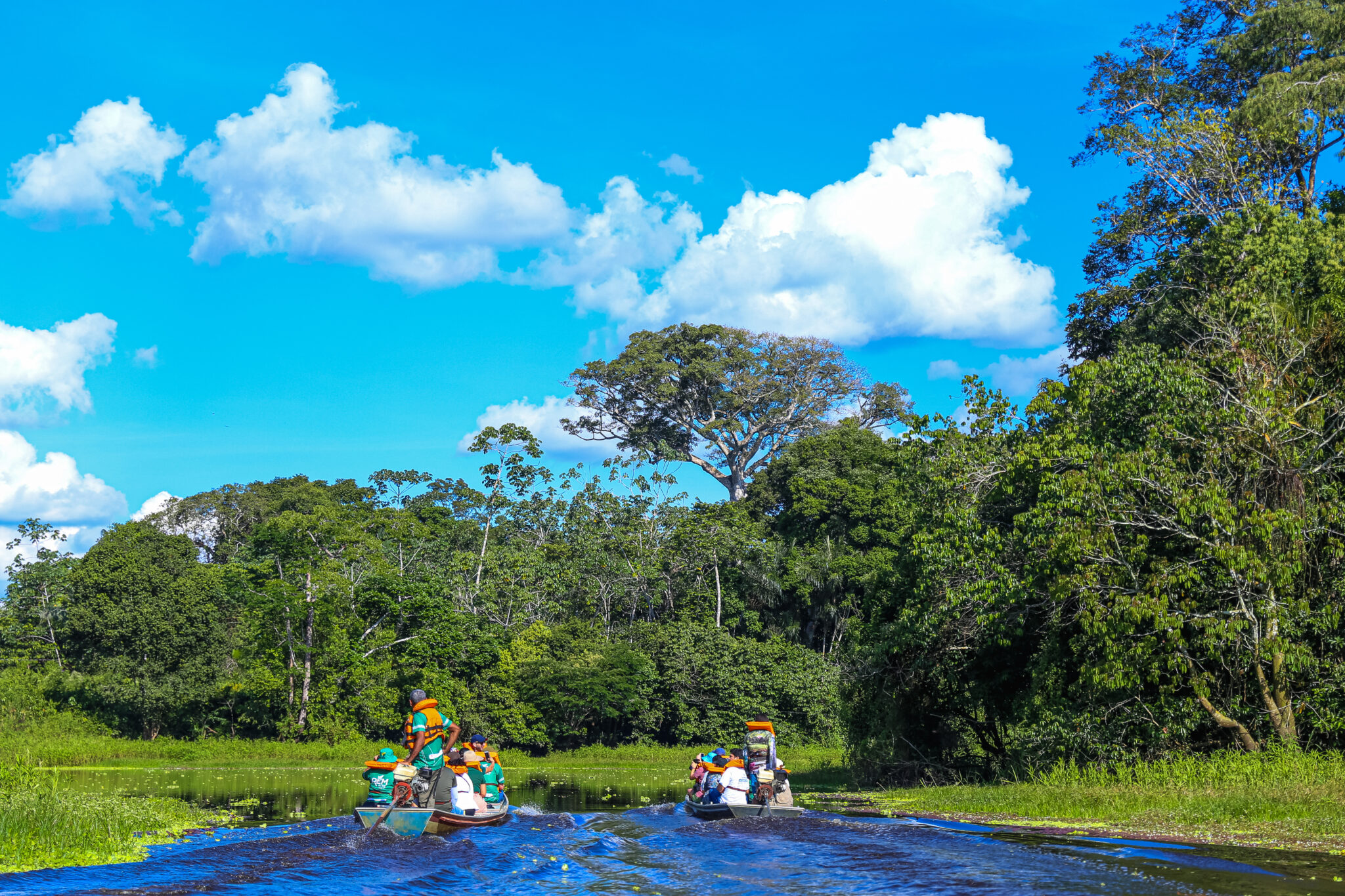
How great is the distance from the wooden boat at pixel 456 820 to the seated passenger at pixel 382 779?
2.80 feet

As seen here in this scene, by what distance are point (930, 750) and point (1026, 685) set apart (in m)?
4.59

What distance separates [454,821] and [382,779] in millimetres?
1351

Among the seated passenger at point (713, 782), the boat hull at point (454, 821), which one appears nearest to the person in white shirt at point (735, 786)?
the seated passenger at point (713, 782)

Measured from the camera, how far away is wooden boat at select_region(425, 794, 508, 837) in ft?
56.6

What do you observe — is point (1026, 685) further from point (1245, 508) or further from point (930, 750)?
point (1245, 508)

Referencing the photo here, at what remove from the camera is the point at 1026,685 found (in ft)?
81.9

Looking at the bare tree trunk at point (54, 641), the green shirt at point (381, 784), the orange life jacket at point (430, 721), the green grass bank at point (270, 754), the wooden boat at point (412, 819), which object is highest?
the bare tree trunk at point (54, 641)

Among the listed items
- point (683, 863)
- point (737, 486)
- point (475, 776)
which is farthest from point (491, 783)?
point (737, 486)

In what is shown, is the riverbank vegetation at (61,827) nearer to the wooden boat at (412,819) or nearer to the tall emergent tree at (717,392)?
the wooden boat at (412,819)

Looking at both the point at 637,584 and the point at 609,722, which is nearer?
the point at 609,722

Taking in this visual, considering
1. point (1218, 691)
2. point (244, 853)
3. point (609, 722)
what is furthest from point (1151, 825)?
point (609, 722)

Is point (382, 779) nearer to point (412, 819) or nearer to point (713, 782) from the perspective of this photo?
point (412, 819)

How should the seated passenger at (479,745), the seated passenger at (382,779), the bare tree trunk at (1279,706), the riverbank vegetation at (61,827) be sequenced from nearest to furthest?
the riverbank vegetation at (61,827), the seated passenger at (382,779), the bare tree trunk at (1279,706), the seated passenger at (479,745)

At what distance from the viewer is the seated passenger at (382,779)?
17.6 meters
